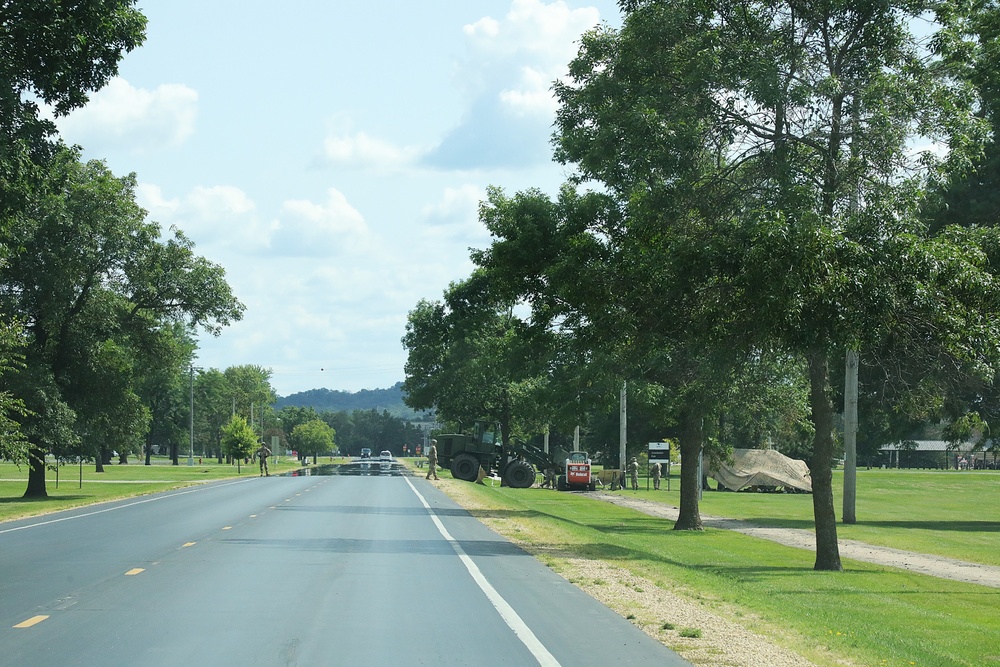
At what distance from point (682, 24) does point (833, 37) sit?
2.61 m

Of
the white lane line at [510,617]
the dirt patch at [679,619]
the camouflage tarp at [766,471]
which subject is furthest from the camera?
the camouflage tarp at [766,471]

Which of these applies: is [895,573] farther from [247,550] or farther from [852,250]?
[247,550]

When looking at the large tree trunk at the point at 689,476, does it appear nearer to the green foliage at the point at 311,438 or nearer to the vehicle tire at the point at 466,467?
the vehicle tire at the point at 466,467

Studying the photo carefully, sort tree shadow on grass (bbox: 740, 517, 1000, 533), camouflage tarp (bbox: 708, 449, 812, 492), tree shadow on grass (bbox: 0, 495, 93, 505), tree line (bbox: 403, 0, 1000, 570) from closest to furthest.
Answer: tree line (bbox: 403, 0, 1000, 570)
tree shadow on grass (bbox: 740, 517, 1000, 533)
tree shadow on grass (bbox: 0, 495, 93, 505)
camouflage tarp (bbox: 708, 449, 812, 492)

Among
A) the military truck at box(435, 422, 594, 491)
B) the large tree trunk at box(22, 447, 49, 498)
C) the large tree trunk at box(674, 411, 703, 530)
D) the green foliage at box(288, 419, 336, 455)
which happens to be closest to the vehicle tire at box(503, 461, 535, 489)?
the military truck at box(435, 422, 594, 491)

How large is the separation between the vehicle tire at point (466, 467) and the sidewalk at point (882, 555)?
72.3 ft

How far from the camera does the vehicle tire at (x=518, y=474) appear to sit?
186 feet

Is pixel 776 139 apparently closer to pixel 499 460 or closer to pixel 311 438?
pixel 499 460

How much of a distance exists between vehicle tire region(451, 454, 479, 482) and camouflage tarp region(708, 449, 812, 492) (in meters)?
14.2

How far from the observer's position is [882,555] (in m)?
25.0

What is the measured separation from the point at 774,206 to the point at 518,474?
40197mm

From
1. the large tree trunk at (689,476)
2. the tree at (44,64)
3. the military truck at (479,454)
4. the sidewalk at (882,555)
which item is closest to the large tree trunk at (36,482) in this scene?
the tree at (44,64)

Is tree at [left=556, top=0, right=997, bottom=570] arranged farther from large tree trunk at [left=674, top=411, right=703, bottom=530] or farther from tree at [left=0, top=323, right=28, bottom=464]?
tree at [left=0, top=323, right=28, bottom=464]

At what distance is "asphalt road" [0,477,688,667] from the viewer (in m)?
Answer: 9.32
